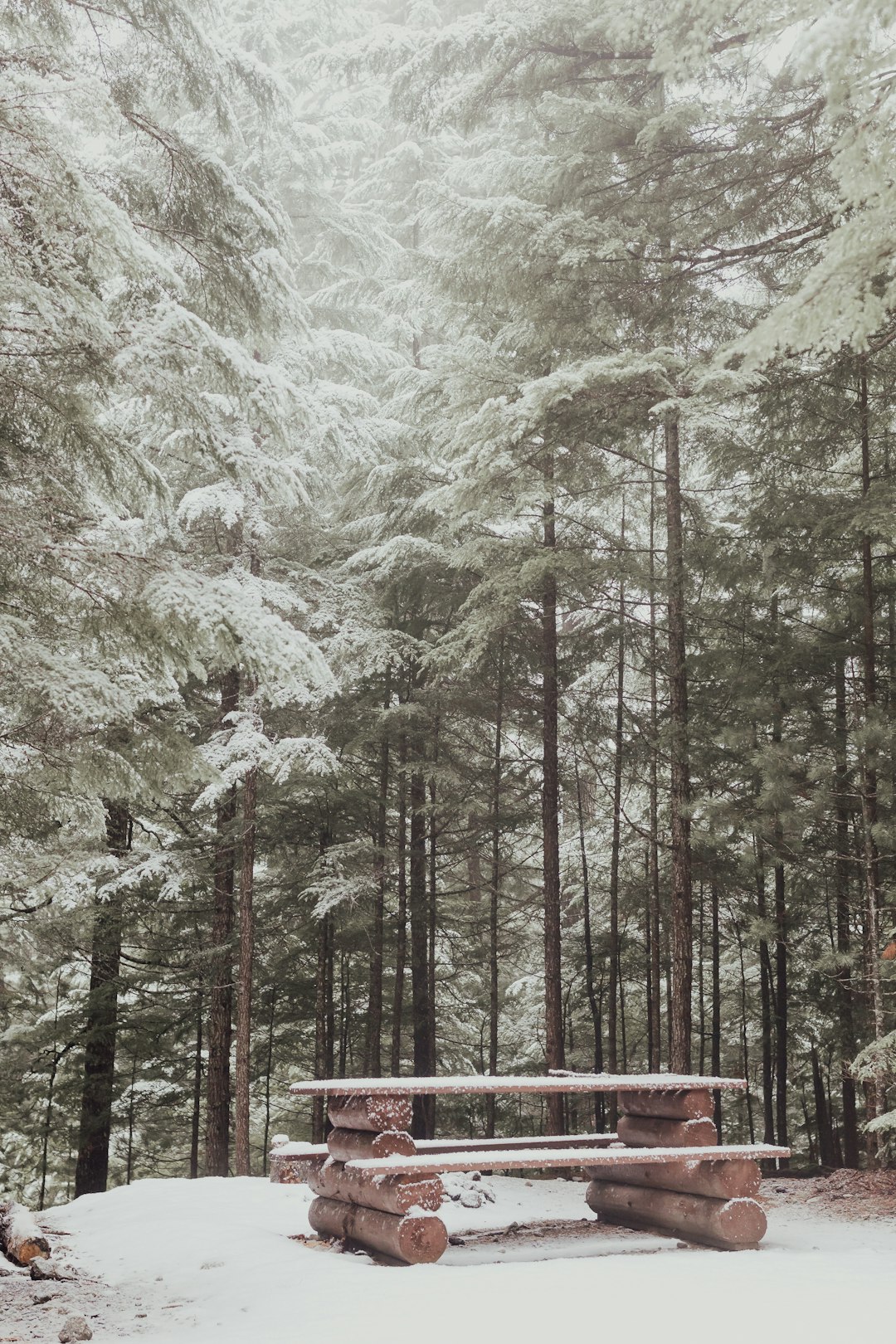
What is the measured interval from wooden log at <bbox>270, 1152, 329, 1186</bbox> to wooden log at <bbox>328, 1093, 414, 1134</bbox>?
903 mm

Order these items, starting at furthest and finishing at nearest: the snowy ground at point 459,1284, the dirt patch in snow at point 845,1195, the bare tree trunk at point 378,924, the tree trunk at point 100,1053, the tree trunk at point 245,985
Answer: the bare tree trunk at point 378,924 < the tree trunk at point 100,1053 < the tree trunk at point 245,985 < the dirt patch in snow at point 845,1195 < the snowy ground at point 459,1284

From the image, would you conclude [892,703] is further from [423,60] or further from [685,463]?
[423,60]

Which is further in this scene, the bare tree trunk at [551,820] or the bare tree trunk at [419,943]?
the bare tree trunk at [419,943]

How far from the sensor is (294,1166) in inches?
297

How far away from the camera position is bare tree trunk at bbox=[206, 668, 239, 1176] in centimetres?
1159

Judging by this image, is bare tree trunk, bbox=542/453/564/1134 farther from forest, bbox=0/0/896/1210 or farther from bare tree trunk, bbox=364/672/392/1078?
bare tree trunk, bbox=364/672/392/1078

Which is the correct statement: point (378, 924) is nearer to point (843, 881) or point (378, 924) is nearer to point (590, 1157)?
point (843, 881)

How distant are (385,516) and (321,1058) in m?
7.92

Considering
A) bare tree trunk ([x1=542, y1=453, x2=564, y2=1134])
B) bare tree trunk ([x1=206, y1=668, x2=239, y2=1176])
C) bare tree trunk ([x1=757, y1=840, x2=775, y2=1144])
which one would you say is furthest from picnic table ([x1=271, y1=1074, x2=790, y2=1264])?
bare tree trunk ([x1=757, y1=840, x2=775, y2=1144])

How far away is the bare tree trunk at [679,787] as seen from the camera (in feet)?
29.2

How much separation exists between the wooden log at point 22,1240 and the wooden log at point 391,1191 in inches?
80.5

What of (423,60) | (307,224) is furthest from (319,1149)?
(307,224)

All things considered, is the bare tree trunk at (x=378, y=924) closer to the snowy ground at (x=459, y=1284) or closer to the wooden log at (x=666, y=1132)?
the snowy ground at (x=459, y=1284)

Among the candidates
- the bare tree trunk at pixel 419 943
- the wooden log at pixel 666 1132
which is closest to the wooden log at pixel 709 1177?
the wooden log at pixel 666 1132
